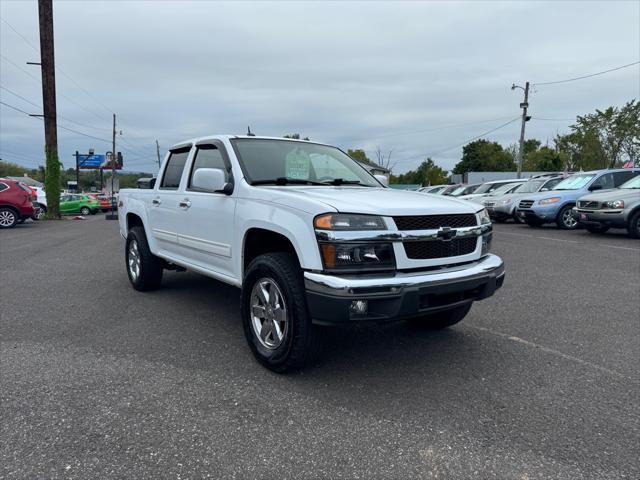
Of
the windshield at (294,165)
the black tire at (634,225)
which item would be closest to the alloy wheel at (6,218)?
the windshield at (294,165)

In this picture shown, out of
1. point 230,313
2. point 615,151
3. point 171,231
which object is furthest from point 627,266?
point 615,151

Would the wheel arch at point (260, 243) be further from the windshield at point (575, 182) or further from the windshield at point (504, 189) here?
the windshield at point (504, 189)

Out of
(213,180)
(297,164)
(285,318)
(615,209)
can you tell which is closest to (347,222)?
(285,318)

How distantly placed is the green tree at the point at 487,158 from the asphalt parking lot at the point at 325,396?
79360 millimetres

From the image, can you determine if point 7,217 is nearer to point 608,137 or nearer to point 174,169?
point 174,169

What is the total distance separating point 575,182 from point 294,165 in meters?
12.4

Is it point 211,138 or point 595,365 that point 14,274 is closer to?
point 211,138

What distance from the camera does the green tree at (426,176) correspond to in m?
91.2

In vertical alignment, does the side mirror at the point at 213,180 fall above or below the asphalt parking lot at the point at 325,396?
above

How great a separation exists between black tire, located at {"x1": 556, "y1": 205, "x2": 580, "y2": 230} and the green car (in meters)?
26.3

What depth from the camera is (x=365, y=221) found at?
9.64 ft

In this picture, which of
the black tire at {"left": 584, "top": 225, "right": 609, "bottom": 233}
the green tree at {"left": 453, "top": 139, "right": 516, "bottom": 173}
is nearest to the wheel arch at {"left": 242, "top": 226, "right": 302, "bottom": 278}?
the black tire at {"left": 584, "top": 225, "right": 609, "bottom": 233}

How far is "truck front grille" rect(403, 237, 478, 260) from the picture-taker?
10.0ft

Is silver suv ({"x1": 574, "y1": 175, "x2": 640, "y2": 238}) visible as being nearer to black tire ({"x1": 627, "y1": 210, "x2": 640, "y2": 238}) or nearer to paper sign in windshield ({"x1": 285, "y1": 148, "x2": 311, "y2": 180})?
black tire ({"x1": 627, "y1": 210, "x2": 640, "y2": 238})
